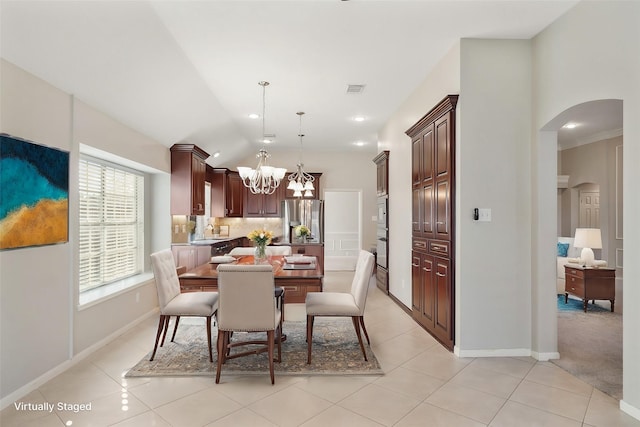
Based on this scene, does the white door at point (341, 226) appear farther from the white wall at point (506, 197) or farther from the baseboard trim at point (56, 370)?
the white wall at point (506, 197)

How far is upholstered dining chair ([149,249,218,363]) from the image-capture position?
129 inches

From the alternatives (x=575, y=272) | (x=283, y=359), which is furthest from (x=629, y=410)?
(x=575, y=272)

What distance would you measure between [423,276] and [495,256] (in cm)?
100

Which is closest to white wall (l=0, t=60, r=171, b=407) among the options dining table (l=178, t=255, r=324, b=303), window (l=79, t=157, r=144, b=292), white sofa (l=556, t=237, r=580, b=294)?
window (l=79, t=157, r=144, b=292)

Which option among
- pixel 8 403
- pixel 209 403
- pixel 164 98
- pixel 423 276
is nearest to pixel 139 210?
pixel 164 98

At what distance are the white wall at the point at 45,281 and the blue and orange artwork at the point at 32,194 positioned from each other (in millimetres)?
76

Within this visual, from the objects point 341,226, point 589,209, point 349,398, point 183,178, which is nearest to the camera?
point 349,398

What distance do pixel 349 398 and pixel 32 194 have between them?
9.08ft

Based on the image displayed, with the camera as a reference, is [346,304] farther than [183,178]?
No

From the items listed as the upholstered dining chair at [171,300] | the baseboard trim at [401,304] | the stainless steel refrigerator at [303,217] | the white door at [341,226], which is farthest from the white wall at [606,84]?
the white door at [341,226]

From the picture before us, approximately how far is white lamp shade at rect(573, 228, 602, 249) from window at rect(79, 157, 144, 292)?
6.35 m

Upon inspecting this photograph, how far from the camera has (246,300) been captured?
2.87 m

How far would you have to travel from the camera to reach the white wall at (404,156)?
3.72m

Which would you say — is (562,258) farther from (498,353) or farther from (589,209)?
(498,353)
